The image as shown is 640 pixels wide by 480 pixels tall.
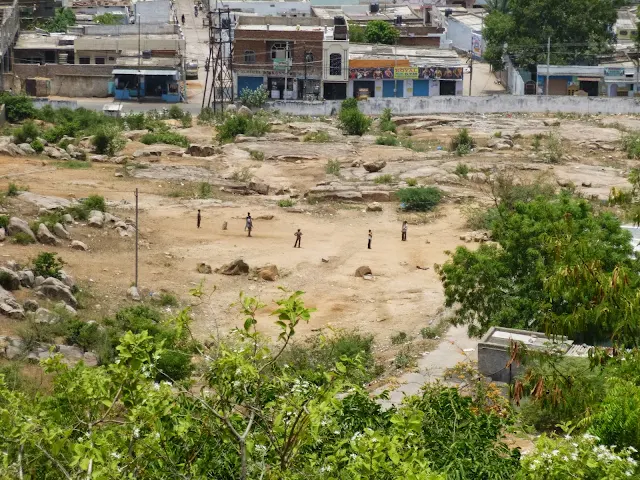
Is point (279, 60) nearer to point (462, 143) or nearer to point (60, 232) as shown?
point (462, 143)

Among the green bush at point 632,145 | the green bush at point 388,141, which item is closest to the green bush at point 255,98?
the green bush at point 388,141

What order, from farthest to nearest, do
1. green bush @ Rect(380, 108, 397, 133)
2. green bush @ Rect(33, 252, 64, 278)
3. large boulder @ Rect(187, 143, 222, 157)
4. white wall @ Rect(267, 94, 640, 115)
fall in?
white wall @ Rect(267, 94, 640, 115) < green bush @ Rect(380, 108, 397, 133) < large boulder @ Rect(187, 143, 222, 157) < green bush @ Rect(33, 252, 64, 278)

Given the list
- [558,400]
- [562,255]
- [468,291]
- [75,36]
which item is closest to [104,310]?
[468,291]

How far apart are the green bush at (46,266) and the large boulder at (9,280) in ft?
3.33

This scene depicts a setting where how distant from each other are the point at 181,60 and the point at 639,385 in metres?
53.8

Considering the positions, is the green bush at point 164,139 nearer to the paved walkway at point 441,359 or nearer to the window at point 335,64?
the window at point 335,64

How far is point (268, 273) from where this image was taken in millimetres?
33781

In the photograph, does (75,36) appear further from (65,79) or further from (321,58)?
(321,58)

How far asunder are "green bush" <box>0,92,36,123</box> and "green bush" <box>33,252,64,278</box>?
23725 millimetres

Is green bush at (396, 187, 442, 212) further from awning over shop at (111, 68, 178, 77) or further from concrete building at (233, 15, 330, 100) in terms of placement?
awning over shop at (111, 68, 178, 77)

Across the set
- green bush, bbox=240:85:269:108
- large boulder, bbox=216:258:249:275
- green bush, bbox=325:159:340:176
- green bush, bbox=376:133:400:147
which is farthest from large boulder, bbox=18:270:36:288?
green bush, bbox=240:85:269:108

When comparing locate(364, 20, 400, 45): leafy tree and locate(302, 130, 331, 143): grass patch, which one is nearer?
locate(302, 130, 331, 143): grass patch

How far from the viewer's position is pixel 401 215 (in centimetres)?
4209

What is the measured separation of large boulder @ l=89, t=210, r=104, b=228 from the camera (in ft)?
121
